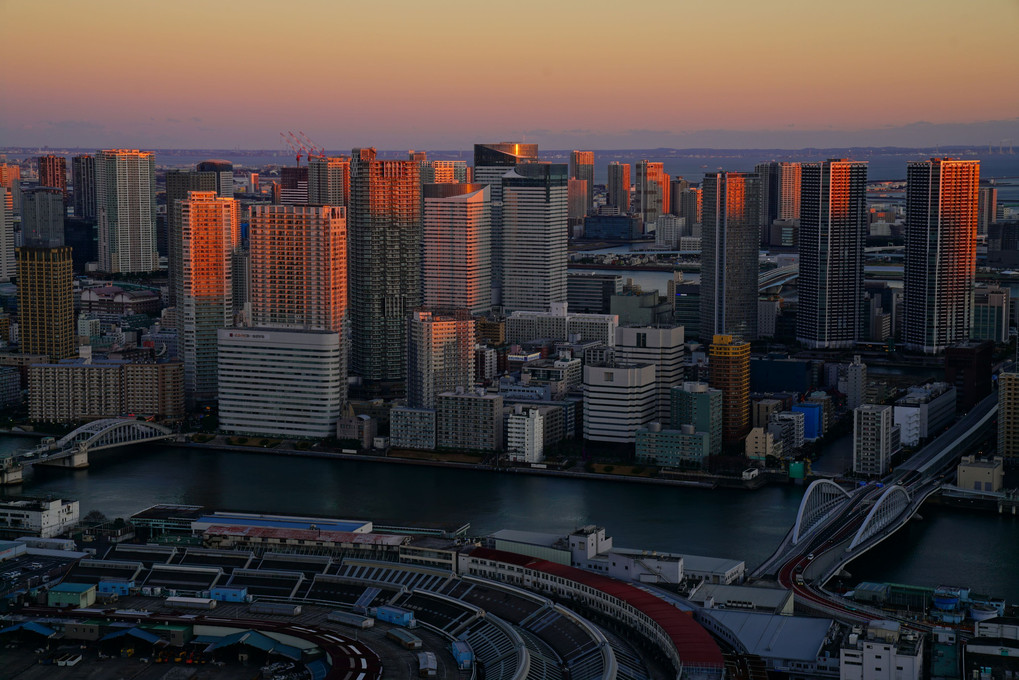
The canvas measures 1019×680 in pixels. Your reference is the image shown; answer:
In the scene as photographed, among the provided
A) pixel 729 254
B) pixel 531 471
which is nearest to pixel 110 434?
pixel 531 471

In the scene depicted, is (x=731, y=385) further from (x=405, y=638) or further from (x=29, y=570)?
(x=29, y=570)

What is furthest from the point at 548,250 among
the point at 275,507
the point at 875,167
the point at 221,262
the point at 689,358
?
the point at 875,167


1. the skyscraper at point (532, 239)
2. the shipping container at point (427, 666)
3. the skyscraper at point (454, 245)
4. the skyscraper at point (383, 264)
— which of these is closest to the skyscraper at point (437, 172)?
the skyscraper at point (532, 239)

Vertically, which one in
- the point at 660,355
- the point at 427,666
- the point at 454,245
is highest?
the point at 454,245

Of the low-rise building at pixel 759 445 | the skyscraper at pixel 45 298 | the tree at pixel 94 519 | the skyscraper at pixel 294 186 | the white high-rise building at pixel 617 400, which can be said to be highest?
the skyscraper at pixel 294 186

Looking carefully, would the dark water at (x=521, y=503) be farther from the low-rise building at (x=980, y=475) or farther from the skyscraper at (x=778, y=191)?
the skyscraper at (x=778, y=191)

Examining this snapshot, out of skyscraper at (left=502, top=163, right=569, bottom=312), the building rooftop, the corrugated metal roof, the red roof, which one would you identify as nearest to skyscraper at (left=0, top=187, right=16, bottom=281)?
skyscraper at (left=502, top=163, right=569, bottom=312)
